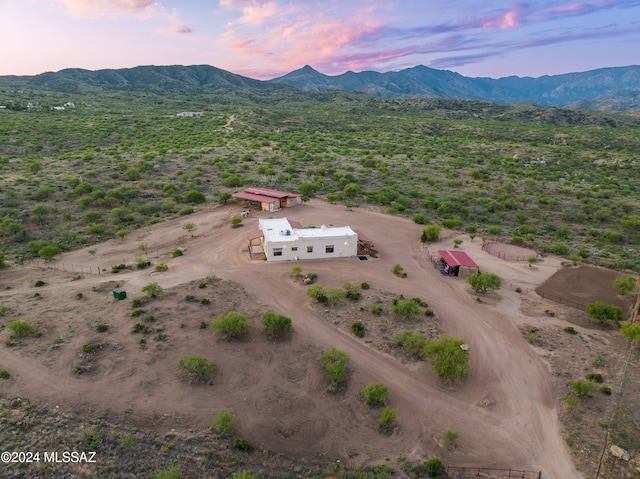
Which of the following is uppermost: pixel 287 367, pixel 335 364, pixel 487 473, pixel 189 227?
pixel 189 227

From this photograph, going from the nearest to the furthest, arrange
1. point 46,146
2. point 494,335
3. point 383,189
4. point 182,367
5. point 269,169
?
point 182,367 < point 494,335 < point 383,189 < point 269,169 < point 46,146

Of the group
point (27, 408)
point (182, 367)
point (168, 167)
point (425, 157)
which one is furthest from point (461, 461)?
point (425, 157)

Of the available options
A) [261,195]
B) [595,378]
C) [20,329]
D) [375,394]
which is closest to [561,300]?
[595,378]

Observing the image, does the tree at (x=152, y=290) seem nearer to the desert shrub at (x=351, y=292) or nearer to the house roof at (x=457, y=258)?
the desert shrub at (x=351, y=292)

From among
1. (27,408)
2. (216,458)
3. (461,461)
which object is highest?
(27,408)

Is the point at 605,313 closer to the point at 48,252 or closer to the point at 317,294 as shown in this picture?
the point at 317,294

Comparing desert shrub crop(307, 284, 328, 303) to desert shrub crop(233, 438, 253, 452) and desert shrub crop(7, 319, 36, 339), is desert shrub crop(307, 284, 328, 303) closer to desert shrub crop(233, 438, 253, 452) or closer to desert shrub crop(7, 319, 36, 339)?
desert shrub crop(233, 438, 253, 452)

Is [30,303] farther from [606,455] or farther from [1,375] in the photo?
[606,455]
